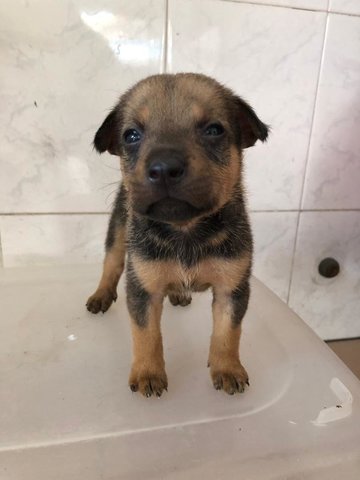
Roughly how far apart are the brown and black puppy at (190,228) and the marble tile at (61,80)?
2.01ft

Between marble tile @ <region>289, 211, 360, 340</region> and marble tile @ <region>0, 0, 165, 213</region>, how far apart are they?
3.69ft

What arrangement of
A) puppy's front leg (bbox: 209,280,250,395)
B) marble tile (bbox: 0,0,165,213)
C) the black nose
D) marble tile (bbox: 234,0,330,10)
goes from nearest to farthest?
1. the black nose
2. puppy's front leg (bbox: 209,280,250,395)
3. marble tile (bbox: 0,0,165,213)
4. marble tile (bbox: 234,0,330,10)

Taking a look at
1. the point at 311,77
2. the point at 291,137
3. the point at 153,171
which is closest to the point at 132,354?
the point at 153,171

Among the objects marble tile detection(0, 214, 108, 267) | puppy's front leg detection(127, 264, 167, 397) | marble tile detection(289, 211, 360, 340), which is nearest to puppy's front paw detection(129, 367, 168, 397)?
puppy's front leg detection(127, 264, 167, 397)

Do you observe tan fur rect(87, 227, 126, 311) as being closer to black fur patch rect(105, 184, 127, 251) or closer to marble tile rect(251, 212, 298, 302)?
black fur patch rect(105, 184, 127, 251)

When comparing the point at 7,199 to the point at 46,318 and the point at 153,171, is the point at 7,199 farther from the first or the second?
the point at 153,171

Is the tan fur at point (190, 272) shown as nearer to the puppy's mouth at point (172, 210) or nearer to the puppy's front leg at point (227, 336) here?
the puppy's front leg at point (227, 336)

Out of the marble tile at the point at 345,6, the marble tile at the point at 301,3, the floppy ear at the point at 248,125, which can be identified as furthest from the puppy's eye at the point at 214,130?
the marble tile at the point at 345,6

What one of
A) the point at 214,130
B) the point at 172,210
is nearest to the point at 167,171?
the point at 172,210

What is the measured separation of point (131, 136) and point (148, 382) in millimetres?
696

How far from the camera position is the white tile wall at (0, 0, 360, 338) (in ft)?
5.99

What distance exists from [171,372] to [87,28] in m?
1.42

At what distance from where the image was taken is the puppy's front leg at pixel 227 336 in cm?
128

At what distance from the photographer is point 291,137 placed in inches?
83.7
